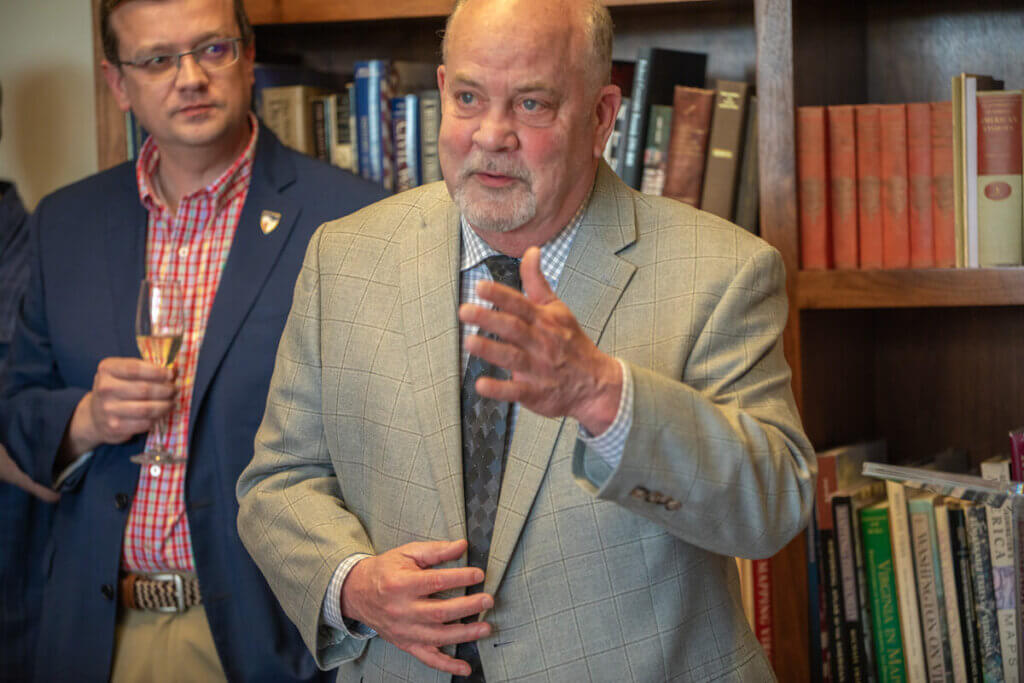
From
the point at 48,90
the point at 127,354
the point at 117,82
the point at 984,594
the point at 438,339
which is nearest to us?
the point at 438,339

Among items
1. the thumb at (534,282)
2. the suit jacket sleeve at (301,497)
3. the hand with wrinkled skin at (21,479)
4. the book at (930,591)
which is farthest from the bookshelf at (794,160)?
the thumb at (534,282)

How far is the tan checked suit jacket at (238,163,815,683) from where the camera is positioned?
131 centimetres

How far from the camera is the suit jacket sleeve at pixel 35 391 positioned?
6.44ft

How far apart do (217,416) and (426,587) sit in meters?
0.75

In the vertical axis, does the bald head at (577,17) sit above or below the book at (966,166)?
above

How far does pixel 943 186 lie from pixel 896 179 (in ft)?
0.26

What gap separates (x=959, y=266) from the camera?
184cm

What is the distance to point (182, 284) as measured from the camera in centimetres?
200

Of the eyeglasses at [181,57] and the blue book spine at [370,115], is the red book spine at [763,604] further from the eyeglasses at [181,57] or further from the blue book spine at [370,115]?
the eyeglasses at [181,57]

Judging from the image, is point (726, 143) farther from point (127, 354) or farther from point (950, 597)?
point (127, 354)

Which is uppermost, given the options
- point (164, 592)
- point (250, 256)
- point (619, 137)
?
point (619, 137)

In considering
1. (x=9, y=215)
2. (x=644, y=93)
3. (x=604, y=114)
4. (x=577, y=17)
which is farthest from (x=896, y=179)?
(x=9, y=215)

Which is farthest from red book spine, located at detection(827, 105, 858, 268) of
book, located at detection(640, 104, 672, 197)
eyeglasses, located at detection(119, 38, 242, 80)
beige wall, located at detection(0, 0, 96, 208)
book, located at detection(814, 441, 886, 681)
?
beige wall, located at detection(0, 0, 96, 208)

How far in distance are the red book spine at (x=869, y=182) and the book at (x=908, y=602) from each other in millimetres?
460
